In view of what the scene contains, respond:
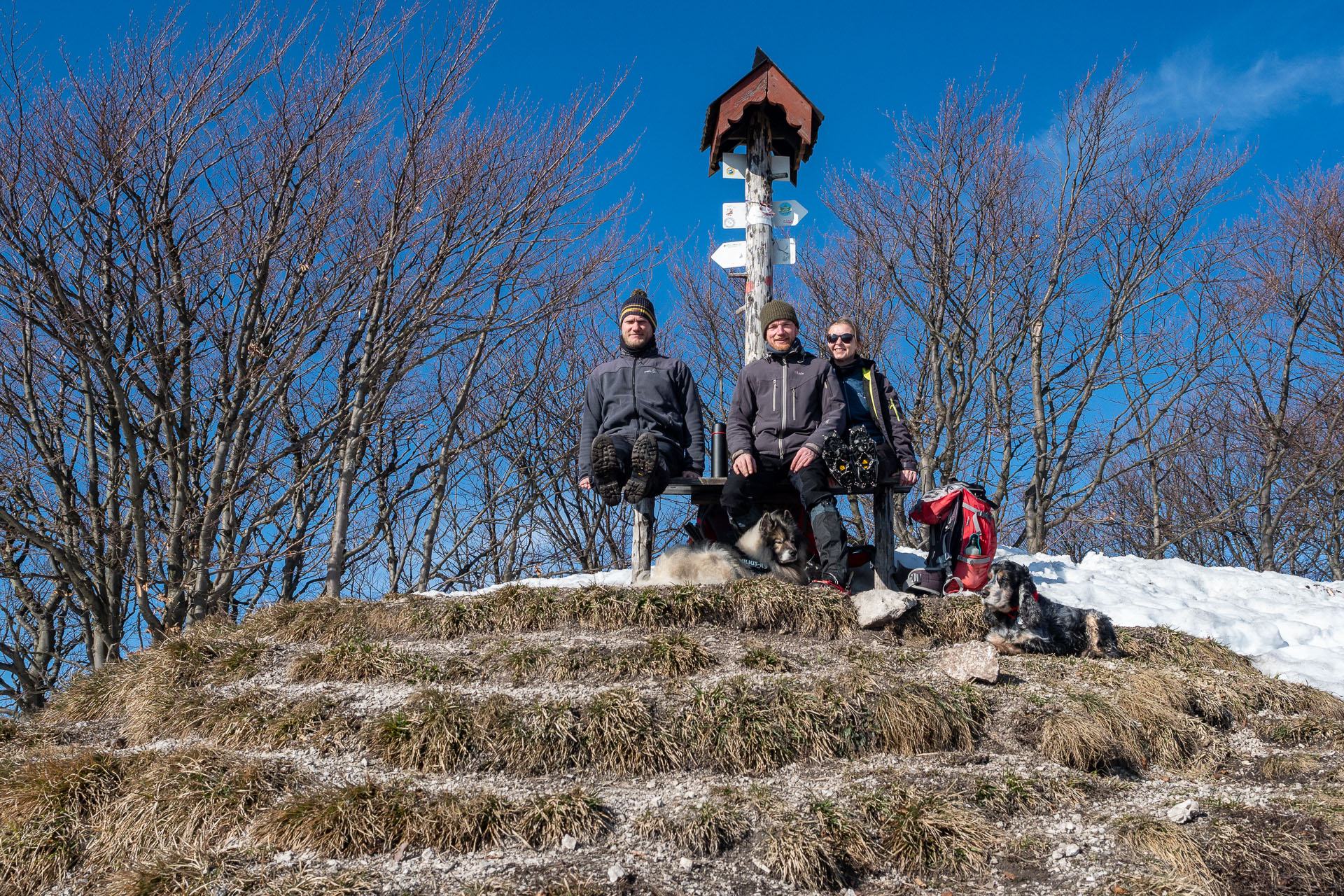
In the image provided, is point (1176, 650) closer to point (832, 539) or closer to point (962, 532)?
point (962, 532)

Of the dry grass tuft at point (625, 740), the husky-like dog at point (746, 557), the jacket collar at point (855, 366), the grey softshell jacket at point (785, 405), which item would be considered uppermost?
the jacket collar at point (855, 366)

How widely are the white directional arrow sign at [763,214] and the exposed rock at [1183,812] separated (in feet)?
16.0

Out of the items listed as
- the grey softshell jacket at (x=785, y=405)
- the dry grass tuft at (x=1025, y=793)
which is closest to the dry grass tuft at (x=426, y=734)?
the dry grass tuft at (x=1025, y=793)

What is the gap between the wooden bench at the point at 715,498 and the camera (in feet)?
19.1

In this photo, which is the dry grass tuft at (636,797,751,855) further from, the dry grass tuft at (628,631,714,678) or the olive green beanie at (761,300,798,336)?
the olive green beanie at (761,300,798,336)

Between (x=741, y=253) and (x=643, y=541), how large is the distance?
2.58 m

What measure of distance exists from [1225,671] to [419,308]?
6.67m

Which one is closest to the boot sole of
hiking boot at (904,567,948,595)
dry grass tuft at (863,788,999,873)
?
hiking boot at (904,567,948,595)

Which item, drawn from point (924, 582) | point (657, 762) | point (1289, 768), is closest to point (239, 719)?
point (657, 762)

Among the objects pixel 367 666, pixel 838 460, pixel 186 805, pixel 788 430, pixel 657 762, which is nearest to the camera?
pixel 186 805

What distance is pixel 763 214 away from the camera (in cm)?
671

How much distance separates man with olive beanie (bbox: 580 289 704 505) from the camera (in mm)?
5410

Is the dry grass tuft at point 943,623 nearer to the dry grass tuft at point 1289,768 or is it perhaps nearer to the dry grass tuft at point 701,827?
the dry grass tuft at point 1289,768

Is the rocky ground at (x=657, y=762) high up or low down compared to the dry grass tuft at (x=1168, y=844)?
up
